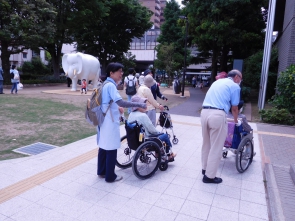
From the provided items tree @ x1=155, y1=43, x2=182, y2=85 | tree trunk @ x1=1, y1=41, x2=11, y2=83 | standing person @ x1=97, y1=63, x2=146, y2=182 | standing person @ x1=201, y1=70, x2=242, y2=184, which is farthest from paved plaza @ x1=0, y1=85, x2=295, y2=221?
tree @ x1=155, y1=43, x2=182, y2=85

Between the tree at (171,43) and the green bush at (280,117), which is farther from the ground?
the tree at (171,43)

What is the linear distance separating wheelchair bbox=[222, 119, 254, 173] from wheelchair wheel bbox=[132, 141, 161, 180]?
4.29 feet

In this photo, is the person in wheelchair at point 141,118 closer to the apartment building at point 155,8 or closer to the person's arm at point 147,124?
the person's arm at point 147,124

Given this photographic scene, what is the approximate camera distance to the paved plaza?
2.96m

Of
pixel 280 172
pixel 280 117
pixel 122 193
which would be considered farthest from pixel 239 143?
pixel 280 117

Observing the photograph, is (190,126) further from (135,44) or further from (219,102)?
(135,44)

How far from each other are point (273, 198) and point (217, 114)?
4.71ft

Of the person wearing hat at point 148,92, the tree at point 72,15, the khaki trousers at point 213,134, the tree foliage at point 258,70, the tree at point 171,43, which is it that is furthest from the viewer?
the tree at point 171,43

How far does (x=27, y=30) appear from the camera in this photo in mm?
16875

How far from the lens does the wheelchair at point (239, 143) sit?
163 inches

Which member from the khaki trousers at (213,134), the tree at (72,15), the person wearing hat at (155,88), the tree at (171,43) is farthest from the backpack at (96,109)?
the tree at (171,43)

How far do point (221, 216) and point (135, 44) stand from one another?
5684 cm

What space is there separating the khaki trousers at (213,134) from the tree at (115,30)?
2549 centimetres

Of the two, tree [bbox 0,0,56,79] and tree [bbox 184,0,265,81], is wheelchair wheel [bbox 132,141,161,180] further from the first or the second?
tree [bbox 0,0,56,79]
